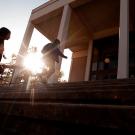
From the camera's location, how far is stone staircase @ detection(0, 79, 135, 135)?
4.75 feet

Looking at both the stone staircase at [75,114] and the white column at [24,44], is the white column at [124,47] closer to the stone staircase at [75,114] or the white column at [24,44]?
the stone staircase at [75,114]

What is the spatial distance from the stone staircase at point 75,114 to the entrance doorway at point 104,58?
12.1 metres

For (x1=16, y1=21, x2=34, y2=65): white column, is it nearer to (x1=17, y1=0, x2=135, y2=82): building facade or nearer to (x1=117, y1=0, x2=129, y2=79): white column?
(x1=17, y1=0, x2=135, y2=82): building facade

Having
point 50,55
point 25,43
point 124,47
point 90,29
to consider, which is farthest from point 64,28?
point 50,55

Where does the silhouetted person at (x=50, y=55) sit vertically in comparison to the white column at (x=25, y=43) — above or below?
below

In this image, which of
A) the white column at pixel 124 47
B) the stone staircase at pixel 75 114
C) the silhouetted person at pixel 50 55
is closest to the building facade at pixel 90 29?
the white column at pixel 124 47

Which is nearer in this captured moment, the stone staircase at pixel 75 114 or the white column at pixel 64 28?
the stone staircase at pixel 75 114

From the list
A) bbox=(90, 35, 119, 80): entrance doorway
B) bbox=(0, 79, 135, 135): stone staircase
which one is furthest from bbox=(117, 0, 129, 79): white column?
bbox=(0, 79, 135, 135): stone staircase

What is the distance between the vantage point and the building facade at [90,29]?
13080mm

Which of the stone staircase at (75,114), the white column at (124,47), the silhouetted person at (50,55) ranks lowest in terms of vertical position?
the stone staircase at (75,114)

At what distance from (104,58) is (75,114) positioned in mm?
14246

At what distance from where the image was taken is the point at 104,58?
614 inches

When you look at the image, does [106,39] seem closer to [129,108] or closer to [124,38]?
[124,38]

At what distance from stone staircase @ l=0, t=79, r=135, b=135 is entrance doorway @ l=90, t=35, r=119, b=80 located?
12.1m
